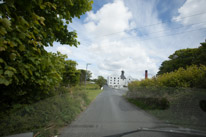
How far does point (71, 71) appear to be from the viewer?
9.04m

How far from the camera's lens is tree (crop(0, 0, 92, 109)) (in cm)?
131

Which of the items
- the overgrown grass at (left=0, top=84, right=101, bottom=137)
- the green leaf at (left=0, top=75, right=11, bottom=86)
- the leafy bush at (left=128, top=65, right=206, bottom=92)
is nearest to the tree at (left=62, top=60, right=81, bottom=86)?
the overgrown grass at (left=0, top=84, right=101, bottom=137)

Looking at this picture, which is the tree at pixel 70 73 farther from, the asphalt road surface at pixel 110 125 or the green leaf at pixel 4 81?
the green leaf at pixel 4 81

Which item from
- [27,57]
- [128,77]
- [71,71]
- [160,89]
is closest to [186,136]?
[27,57]

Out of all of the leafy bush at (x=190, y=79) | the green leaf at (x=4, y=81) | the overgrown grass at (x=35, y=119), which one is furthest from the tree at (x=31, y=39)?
the leafy bush at (x=190, y=79)

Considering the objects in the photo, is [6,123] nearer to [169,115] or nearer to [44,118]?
[44,118]

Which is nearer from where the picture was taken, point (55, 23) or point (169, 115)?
point (55, 23)

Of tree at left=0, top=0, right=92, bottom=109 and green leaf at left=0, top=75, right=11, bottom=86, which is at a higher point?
tree at left=0, top=0, right=92, bottom=109


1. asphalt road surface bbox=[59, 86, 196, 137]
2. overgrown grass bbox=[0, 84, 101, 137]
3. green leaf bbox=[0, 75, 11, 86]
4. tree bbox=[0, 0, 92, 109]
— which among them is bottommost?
asphalt road surface bbox=[59, 86, 196, 137]

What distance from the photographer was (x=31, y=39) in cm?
182

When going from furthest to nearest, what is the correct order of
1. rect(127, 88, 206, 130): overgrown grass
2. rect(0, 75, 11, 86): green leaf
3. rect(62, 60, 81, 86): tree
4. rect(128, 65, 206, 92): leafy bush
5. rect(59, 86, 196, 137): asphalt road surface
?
rect(62, 60, 81, 86): tree
rect(128, 65, 206, 92): leafy bush
rect(127, 88, 206, 130): overgrown grass
rect(59, 86, 196, 137): asphalt road surface
rect(0, 75, 11, 86): green leaf

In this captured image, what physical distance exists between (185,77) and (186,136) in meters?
4.70

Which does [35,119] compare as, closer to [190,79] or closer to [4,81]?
[4,81]

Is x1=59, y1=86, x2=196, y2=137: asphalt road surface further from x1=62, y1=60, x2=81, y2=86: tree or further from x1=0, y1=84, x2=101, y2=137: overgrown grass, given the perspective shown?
x1=62, y1=60, x2=81, y2=86: tree
